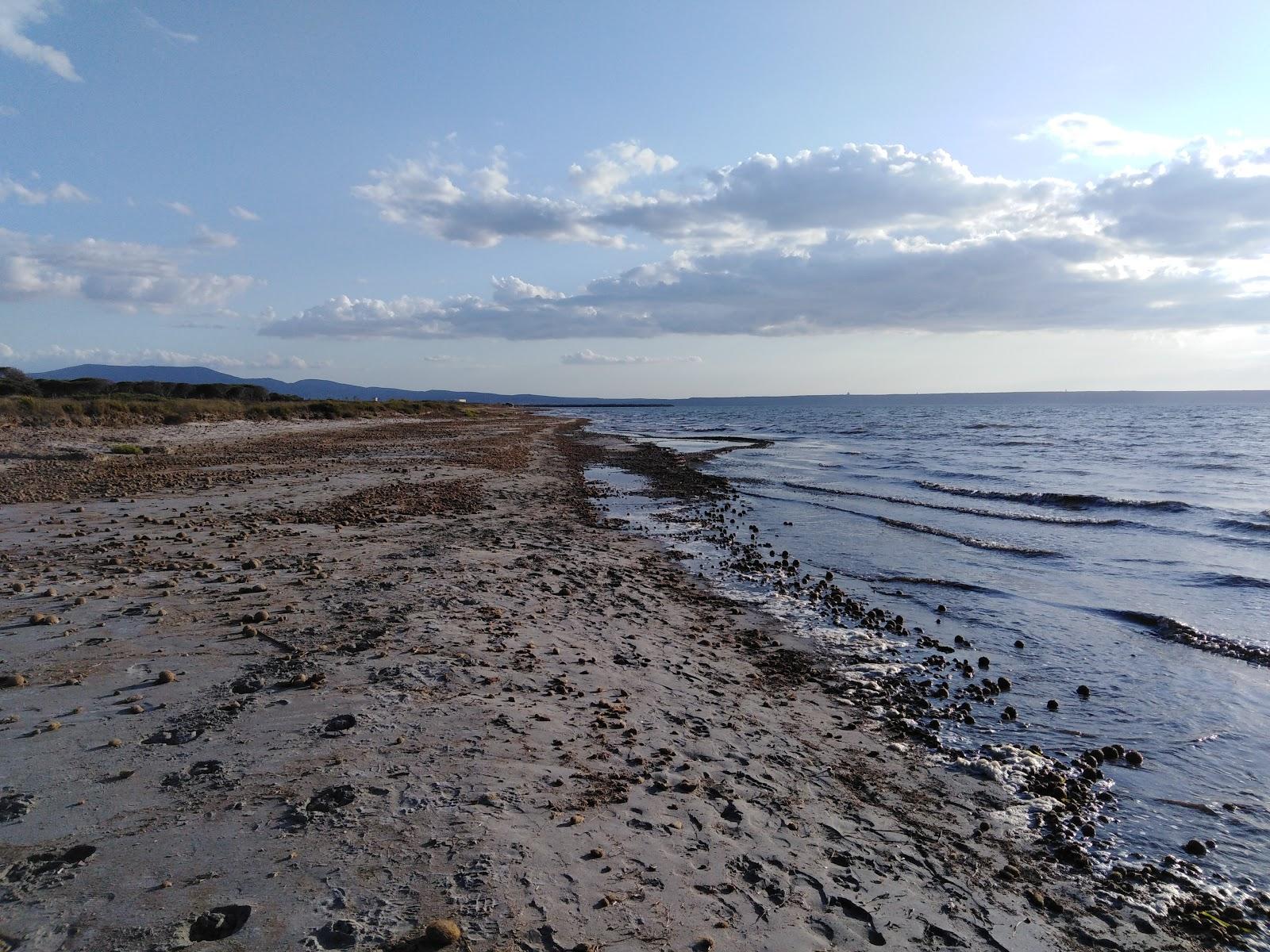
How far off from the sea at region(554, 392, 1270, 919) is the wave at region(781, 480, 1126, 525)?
0.14m

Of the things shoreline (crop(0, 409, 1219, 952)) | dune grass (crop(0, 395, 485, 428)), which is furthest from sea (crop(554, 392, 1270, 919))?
dune grass (crop(0, 395, 485, 428))

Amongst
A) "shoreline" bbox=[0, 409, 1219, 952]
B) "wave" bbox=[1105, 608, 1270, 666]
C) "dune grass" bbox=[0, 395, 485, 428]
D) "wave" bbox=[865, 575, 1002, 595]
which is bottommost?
"wave" bbox=[1105, 608, 1270, 666]

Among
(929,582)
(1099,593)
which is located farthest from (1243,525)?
(929,582)

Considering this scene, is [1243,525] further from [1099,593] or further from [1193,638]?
[1193,638]

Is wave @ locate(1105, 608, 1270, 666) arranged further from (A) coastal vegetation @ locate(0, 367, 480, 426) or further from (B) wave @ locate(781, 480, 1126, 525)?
(A) coastal vegetation @ locate(0, 367, 480, 426)

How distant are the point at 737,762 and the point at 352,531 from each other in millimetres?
9803

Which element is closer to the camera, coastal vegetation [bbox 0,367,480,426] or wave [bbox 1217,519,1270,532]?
wave [bbox 1217,519,1270,532]

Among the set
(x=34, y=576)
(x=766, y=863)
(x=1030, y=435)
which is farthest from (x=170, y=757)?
(x=1030, y=435)

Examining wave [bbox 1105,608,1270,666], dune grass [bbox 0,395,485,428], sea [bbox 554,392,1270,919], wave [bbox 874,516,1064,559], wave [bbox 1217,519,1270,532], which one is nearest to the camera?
sea [bbox 554,392,1270,919]

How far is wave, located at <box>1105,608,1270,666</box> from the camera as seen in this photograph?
1050 cm

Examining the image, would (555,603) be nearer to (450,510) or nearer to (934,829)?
(934,829)

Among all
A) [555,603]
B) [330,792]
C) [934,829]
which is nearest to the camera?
[330,792]

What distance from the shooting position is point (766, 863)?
4688 mm

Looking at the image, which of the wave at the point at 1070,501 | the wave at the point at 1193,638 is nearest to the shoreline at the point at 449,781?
the wave at the point at 1193,638
